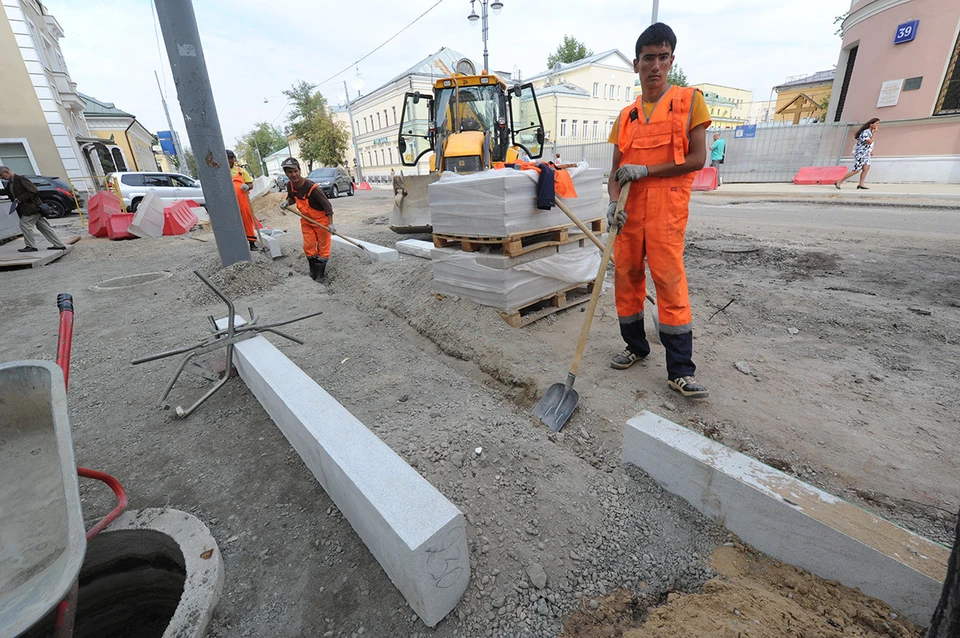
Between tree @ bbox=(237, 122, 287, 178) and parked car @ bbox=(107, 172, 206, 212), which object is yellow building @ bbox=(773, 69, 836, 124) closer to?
parked car @ bbox=(107, 172, 206, 212)

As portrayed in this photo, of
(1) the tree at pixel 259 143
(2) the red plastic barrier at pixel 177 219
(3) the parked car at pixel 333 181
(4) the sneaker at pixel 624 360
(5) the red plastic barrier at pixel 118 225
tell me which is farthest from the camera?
(1) the tree at pixel 259 143

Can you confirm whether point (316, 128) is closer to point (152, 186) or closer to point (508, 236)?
point (152, 186)

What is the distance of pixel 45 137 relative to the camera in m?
16.8

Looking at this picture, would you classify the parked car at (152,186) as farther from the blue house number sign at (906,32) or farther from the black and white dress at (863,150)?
the blue house number sign at (906,32)

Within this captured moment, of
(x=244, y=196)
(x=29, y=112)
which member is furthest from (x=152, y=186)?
(x=29, y=112)

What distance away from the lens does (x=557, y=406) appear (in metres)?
2.79

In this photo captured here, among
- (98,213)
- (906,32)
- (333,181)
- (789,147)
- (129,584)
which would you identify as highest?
(906,32)

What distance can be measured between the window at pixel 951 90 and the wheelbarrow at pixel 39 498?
64.3 ft

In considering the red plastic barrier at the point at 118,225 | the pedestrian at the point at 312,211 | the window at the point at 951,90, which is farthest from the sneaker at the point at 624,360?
the window at the point at 951,90

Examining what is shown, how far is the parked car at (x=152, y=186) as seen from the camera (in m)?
13.1

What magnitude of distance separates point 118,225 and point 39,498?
41.1 ft

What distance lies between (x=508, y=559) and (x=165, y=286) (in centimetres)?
729

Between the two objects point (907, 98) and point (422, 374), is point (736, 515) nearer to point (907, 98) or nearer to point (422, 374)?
point (422, 374)

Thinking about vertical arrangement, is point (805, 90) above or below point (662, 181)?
above
